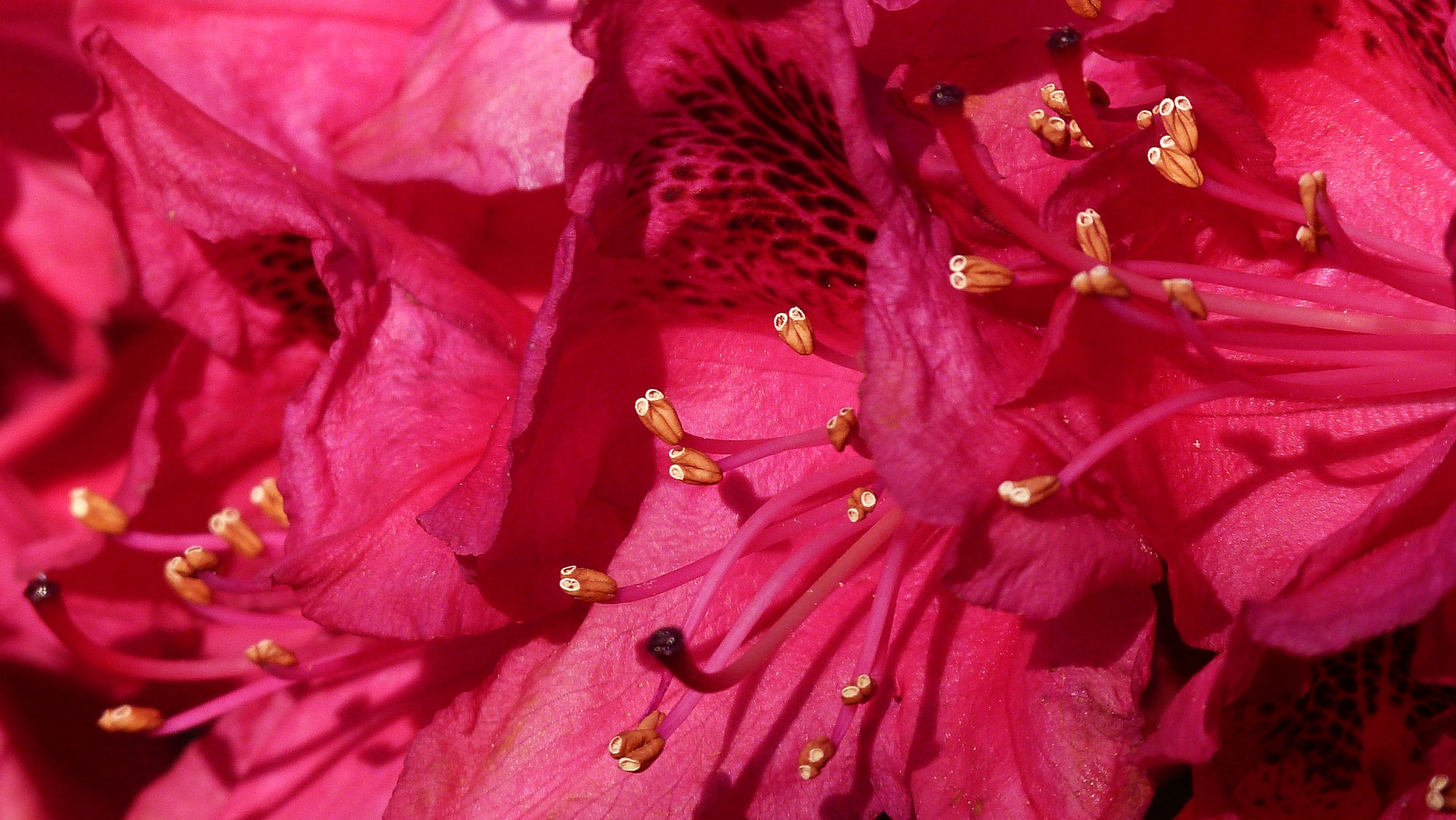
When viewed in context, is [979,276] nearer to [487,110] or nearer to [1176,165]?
[1176,165]

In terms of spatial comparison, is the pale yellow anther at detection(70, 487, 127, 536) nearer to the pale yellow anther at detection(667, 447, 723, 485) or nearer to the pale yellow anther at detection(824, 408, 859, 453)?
the pale yellow anther at detection(667, 447, 723, 485)

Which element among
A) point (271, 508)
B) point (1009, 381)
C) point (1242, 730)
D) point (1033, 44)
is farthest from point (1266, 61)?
point (271, 508)

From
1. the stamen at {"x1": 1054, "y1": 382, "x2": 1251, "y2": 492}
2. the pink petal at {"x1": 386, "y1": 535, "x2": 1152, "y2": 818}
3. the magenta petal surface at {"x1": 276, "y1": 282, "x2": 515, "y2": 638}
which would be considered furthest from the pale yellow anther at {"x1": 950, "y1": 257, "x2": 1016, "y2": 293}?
the magenta petal surface at {"x1": 276, "y1": 282, "x2": 515, "y2": 638}

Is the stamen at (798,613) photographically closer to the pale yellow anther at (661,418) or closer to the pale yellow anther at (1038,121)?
the pale yellow anther at (661,418)

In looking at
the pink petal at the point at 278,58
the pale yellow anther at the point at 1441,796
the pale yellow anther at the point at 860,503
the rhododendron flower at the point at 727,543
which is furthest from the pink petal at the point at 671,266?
the pale yellow anther at the point at 1441,796

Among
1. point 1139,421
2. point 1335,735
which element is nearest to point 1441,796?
point 1335,735

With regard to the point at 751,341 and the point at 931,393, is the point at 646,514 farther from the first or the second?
the point at 931,393
